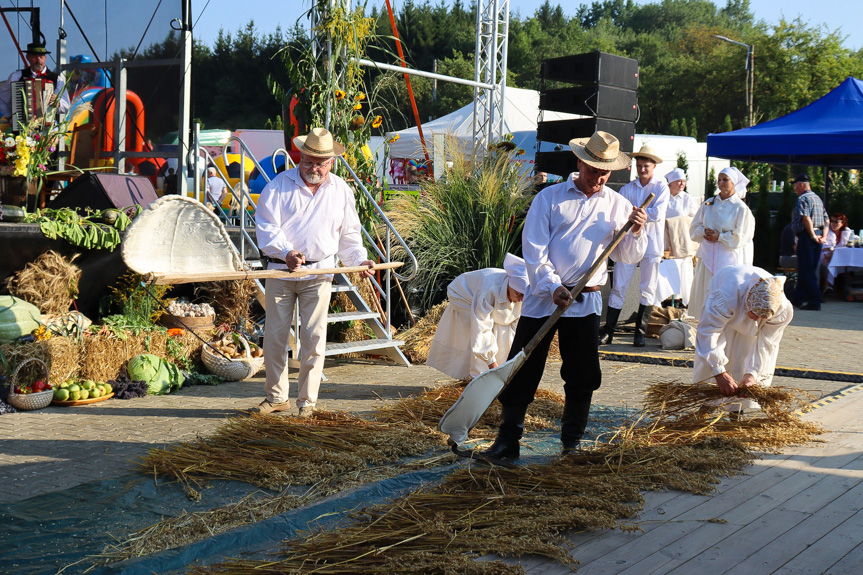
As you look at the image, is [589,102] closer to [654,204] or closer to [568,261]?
[654,204]

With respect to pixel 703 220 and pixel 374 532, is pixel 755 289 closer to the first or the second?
pixel 374 532

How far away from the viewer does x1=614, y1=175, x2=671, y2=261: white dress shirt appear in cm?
899

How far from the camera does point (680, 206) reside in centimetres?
1063

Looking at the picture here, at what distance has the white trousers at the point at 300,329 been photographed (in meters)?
6.05

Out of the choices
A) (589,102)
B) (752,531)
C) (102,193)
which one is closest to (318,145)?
(102,193)

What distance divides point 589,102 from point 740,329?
5.63m

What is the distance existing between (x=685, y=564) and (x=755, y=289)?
8.43ft

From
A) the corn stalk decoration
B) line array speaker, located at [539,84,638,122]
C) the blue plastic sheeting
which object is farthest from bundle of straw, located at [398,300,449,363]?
the blue plastic sheeting

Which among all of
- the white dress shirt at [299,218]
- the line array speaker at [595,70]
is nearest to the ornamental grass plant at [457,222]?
the line array speaker at [595,70]

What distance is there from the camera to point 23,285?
23.2 ft

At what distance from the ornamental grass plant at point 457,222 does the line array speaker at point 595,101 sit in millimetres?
1428

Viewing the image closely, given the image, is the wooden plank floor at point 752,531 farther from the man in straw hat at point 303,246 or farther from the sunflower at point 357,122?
the sunflower at point 357,122

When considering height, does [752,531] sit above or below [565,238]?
below

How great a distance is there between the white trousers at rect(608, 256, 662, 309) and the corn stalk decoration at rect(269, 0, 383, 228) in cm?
275
